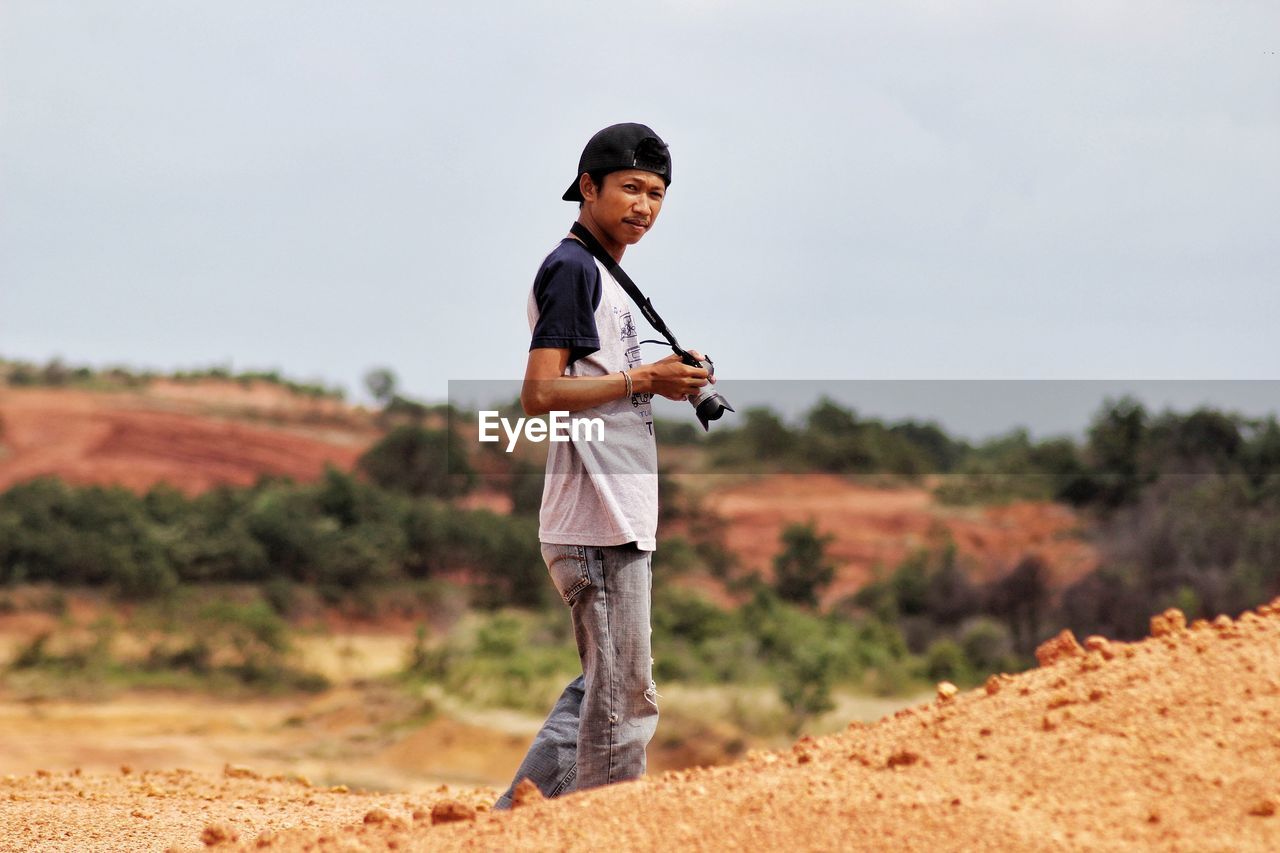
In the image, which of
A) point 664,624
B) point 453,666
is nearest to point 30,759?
point 453,666

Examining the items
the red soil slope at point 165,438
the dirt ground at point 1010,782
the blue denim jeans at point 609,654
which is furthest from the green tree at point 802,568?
the blue denim jeans at point 609,654

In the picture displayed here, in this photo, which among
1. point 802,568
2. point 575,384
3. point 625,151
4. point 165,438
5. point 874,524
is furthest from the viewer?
point 165,438

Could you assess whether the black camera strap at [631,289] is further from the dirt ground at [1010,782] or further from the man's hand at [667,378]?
the dirt ground at [1010,782]

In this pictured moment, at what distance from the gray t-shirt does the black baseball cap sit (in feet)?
0.82

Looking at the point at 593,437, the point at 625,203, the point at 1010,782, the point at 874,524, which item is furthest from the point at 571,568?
the point at 874,524

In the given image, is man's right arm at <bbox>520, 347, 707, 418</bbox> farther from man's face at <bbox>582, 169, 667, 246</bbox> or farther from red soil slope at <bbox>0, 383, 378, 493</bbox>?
red soil slope at <bbox>0, 383, 378, 493</bbox>

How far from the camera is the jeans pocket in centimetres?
354

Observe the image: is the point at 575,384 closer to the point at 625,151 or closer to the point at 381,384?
the point at 625,151

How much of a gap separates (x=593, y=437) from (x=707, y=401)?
1.23ft

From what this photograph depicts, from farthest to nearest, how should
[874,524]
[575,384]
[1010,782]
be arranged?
[874,524] < [575,384] < [1010,782]

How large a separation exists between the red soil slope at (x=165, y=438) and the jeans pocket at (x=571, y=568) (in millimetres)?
29650

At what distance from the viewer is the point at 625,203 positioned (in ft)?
12.2

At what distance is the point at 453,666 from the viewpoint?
18.0 m

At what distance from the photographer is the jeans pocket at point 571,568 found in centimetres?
354
